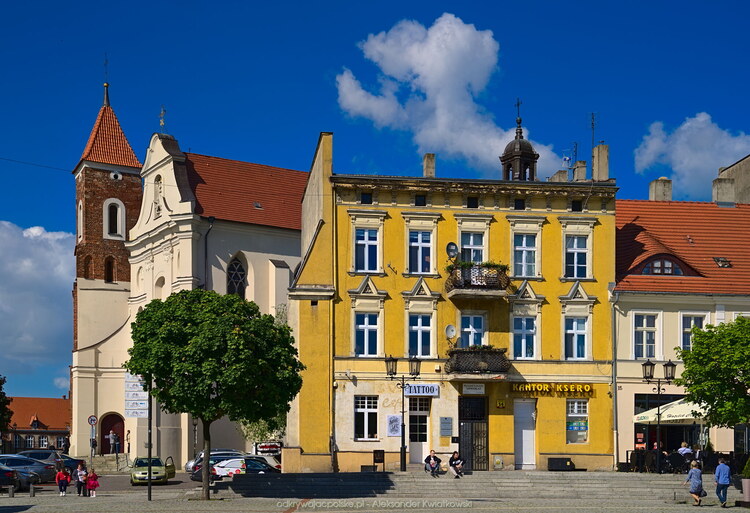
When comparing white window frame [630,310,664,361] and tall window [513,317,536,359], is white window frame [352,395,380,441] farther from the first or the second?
white window frame [630,310,664,361]

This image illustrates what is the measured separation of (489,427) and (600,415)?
503 cm

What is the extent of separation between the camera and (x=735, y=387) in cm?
4484

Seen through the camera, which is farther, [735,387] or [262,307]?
[262,307]

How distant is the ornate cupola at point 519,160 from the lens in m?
56.9

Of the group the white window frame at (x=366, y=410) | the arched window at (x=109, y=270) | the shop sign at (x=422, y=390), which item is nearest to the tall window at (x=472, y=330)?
the shop sign at (x=422, y=390)

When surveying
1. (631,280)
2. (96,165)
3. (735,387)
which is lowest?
(735,387)

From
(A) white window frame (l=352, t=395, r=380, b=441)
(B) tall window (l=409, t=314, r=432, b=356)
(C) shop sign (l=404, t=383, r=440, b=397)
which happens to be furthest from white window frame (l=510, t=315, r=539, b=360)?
(A) white window frame (l=352, t=395, r=380, b=441)

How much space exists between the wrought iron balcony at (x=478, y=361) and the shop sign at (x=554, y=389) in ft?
5.18

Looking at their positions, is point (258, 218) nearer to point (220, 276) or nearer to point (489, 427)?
point (220, 276)

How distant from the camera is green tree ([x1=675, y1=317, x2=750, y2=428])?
44.4m

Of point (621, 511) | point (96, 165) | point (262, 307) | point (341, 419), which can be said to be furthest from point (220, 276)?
point (621, 511)

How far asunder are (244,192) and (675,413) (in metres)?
38.9

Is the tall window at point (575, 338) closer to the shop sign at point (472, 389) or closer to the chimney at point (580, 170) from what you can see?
the shop sign at point (472, 389)

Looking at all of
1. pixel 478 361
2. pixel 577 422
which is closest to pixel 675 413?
pixel 577 422
